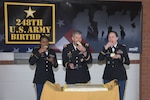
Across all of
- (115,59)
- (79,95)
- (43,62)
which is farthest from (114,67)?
(79,95)

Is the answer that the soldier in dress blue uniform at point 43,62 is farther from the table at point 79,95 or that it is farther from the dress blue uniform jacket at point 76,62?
the table at point 79,95

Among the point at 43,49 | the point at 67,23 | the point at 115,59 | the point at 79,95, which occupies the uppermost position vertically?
the point at 67,23

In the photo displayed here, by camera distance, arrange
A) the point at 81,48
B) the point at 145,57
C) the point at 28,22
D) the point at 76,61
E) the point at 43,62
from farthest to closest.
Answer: the point at 145,57, the point at 28,22, the point at 43,62, the point at 76,61, the point at 81,48

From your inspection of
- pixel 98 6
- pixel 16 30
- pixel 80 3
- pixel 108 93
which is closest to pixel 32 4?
pixel 16 30

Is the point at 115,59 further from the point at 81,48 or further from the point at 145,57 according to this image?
the point at 145,57

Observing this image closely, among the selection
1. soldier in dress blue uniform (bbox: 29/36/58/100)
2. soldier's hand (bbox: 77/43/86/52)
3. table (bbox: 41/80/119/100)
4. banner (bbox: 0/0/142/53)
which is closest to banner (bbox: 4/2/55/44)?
banner (bbox: 0/0/142/53)

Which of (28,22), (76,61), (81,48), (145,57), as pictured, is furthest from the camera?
(145,57)

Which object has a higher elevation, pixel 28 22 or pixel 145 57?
pixel 28 22

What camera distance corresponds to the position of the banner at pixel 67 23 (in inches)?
164

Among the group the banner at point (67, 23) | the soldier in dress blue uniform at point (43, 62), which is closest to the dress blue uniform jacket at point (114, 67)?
the soldier in dress blue uniform at point (43, 62)

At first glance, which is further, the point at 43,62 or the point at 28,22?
the point at 28,22

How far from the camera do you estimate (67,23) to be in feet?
14.0

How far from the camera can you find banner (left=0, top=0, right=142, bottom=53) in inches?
164

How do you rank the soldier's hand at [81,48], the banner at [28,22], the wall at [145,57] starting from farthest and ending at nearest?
the wall at [145,57]
the banner at [28,22]
the soldier's hand at [81,48]
